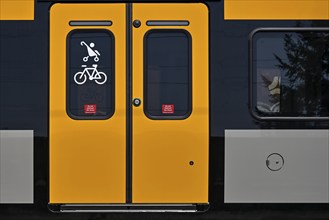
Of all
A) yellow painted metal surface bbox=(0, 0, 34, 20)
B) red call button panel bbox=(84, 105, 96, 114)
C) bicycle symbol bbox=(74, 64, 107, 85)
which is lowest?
red call button panel bbox=(84, 105, 96, 114)

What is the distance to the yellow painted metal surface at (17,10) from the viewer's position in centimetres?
509

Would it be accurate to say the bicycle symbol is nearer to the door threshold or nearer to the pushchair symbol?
the pushchair symbol

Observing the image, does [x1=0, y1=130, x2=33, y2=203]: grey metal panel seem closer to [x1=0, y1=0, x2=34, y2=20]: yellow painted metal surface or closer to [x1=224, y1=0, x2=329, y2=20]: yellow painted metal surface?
[x1=0, y1=0, x2=34, y2=20]: yellow painted metal surface

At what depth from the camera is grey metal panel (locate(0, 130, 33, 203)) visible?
505 cm

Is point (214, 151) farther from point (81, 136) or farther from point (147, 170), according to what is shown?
point (81, 136)

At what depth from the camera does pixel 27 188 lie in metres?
5.07

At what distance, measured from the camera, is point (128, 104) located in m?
5.07

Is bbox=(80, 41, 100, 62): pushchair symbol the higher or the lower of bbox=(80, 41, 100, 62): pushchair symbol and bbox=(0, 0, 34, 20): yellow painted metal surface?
the lower

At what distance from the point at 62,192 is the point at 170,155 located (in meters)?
1.25

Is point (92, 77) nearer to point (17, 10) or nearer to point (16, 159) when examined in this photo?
point (17, 10)

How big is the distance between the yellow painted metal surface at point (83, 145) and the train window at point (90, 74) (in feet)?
0.22

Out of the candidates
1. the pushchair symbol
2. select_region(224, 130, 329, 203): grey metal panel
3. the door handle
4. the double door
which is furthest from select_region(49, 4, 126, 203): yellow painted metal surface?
select_region(224, 130, 329, 203): grey metal panel

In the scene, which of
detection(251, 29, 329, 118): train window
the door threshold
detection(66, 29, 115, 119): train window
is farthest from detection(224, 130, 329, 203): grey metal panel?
detection(66, 29, 115, 119): train window

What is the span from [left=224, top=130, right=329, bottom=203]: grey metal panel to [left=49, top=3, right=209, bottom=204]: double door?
1.09ft
